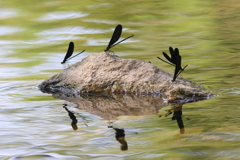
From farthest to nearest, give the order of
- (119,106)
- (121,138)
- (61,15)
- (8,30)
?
(61,15) → (8,30) → (119,106) → (121,138)

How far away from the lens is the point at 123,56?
14.5ft

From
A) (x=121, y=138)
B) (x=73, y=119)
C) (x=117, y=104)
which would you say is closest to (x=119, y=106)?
(x=117, y=104)

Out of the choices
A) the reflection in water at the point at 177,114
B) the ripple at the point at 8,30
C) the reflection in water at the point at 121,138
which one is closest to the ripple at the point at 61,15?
the ripple at the point at 8,30

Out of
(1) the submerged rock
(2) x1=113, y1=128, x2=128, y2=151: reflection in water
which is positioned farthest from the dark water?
(1) the submerged rock

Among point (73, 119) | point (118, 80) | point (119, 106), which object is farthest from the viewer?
point (118, 80)

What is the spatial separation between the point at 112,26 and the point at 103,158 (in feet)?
14.4

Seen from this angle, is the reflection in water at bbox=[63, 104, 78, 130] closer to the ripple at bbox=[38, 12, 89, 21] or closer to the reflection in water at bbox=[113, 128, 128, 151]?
the reflection in water at bbox=[113, 128, 128, 151]

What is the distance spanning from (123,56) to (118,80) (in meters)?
1.32

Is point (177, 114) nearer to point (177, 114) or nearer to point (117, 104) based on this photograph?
point (177, 114)

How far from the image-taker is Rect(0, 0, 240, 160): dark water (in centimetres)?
203

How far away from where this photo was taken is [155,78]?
3061 mm

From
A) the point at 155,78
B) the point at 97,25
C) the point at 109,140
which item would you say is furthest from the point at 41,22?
the point at 109,140

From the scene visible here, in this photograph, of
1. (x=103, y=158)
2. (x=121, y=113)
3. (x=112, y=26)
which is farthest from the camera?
(x=112, y=26)

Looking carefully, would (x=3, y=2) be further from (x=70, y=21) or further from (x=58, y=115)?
(x=58, y=115)
